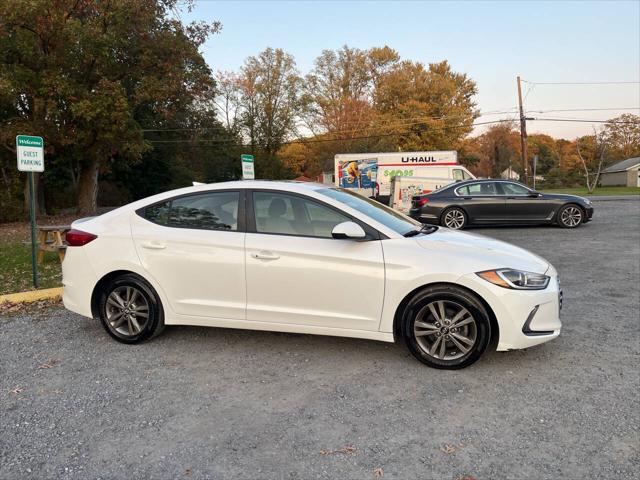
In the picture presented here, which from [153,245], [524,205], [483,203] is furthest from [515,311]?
[524,205]

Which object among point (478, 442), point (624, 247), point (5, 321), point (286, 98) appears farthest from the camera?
point (286, 98)

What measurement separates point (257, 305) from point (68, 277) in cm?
204

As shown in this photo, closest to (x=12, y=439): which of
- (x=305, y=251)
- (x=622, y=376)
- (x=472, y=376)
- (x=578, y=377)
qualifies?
(x=305, y=251)

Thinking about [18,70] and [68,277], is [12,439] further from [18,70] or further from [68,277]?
[18,70]

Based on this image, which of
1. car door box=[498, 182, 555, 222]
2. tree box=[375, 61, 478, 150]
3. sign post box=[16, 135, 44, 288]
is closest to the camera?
sign post box=[16, 135, 44, 288]

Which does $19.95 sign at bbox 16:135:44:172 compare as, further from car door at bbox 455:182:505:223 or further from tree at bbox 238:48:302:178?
tree at bbox 238:48:302:178

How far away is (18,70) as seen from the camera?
58.5ft

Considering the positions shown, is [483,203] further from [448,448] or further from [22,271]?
[448,448]

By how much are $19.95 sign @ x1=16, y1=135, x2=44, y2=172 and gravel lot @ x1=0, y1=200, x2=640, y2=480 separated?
2854 millimetres

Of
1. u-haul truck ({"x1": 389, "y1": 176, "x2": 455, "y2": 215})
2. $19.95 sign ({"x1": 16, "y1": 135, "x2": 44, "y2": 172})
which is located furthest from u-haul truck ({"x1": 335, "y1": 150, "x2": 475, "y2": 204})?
$19.95 sign ({"x1": 16, "y1": 135, "x2": 44, "y2": 172})

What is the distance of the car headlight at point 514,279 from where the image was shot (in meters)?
3.58

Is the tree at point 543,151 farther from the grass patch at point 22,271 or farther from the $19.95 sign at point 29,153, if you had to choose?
the $19.95 sign at point 29,153

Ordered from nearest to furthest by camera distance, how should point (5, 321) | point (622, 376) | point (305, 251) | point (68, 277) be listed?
point (622, 376) → point (305, 251) → point (68, 277) → point (5, 321)

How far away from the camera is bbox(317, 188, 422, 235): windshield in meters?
4.09
